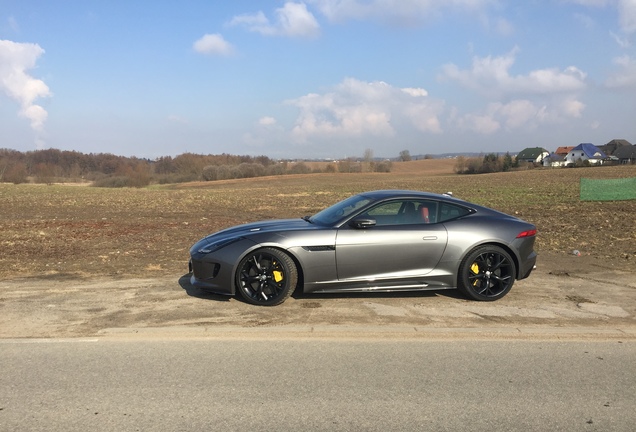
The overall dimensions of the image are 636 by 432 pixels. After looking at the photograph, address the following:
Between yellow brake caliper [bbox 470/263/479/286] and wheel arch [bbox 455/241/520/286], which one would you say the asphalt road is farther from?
wheel arch [bbox 455/241/520/286]

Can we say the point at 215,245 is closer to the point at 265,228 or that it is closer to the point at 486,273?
the point at 265,228

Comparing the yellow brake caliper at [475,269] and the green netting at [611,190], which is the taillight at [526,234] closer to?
the yellow brake caliper at [475,269]

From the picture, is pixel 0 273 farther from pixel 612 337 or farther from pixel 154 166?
pixel 154 166

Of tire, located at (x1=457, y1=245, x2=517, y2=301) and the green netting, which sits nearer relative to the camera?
tire, located at (x1=457, y1=245, x2=517, y2=301)

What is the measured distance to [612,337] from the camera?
5.22 meters

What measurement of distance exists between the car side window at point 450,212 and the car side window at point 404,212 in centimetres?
8

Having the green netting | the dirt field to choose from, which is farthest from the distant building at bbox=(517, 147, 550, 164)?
the dirt field

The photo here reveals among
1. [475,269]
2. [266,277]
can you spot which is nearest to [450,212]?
[475,269]

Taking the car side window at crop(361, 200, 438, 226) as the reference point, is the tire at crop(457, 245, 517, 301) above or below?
below

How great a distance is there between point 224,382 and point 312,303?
7.64 feet

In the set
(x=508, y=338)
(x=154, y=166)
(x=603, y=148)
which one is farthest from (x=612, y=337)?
(x=603, y=148)

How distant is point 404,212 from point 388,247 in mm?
605

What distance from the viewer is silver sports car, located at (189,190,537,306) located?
615 centimetres

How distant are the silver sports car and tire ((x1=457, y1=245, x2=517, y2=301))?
0.04 feet
